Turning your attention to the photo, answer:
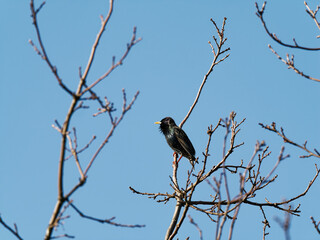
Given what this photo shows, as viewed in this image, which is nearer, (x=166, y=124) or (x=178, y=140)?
(x=178, y=140)

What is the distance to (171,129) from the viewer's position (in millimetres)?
9570

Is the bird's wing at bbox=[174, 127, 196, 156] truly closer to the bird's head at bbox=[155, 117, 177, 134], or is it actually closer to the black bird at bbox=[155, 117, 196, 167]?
the black bird at bbox=[155, 117, 196, 167]

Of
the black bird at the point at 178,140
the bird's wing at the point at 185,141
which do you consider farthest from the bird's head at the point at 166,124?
the bird's wing at the point at 185,141

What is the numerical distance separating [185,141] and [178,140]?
147 millimetres

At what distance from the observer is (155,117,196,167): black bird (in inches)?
350

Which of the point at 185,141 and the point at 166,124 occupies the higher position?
the point at 166,124

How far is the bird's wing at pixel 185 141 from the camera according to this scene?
Result: 8990 millimetres

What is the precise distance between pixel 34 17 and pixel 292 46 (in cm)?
226

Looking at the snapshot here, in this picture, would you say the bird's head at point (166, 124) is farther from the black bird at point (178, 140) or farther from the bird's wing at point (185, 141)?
the bird's wing at point (185, 141)

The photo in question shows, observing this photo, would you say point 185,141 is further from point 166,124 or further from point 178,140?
point 166,124

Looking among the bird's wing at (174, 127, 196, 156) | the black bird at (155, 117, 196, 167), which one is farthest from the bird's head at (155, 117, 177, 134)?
the bird's wing at (174, 127, 196, 156)

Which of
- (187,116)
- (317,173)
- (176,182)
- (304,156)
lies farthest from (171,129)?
(304,156)

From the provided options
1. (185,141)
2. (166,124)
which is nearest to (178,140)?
(185,141)

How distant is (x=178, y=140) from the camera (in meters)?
9.12
